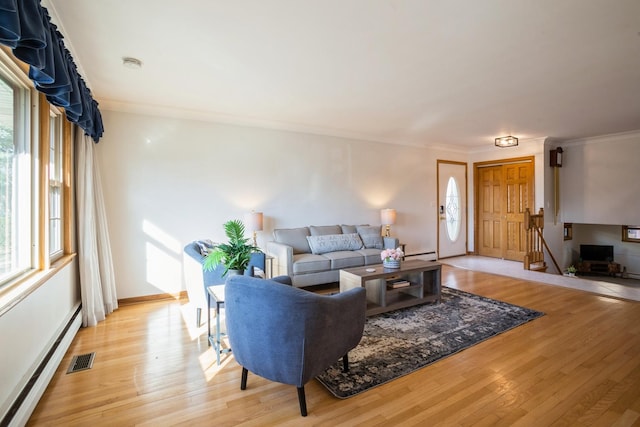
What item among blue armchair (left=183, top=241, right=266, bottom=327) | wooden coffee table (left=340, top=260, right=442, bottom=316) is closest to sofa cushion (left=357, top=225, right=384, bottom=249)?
wooden coffee table (left=340, top=260, right=442, bottom=316)

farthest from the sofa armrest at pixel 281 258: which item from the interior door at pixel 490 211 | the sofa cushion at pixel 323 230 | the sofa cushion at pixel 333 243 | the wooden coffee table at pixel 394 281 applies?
the interior door at pixel 490 211

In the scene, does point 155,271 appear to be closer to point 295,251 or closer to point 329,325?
point 295,251

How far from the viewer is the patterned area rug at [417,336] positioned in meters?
2.29

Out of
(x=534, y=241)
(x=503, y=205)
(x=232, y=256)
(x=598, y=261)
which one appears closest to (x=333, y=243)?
(x=232, y=256)

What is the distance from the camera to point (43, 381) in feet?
6.97

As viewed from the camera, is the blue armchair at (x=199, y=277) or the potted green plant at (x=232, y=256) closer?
the potted green plant at (x=232, y=256)

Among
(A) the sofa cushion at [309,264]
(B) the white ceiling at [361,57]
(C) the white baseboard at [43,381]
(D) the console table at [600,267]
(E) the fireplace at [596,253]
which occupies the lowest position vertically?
(D) the console table at [600,267]

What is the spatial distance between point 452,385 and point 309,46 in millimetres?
2756

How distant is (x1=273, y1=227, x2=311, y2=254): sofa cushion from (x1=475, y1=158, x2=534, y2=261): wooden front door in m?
4.62

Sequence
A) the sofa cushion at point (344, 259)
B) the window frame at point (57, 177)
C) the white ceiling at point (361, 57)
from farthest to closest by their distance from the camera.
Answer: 1. the sofa cushion at point (344, 259)
2. the window frame at point (57, 177)
3. the white ceiling at point (361, 57)

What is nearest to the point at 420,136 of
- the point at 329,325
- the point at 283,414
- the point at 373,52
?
the point at 373,52

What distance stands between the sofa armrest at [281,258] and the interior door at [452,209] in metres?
4.02

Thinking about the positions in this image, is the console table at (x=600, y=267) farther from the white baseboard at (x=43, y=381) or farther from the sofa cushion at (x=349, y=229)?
the white baseboard at (x=43, y=381)

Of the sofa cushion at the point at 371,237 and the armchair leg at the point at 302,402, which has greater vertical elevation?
the sofa cushion at the point at 371,237
